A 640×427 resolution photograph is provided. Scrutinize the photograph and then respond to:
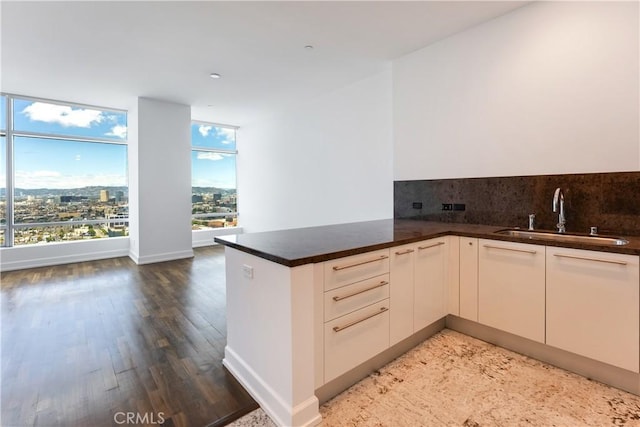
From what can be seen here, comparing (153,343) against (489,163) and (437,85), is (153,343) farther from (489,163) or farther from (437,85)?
(437,85)

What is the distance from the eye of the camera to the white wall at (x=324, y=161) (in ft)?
13.1

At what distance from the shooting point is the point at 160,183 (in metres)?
5.32

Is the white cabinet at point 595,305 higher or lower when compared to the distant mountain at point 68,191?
lower

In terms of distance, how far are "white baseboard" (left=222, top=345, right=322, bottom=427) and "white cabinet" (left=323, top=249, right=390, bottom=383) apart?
0.57ft

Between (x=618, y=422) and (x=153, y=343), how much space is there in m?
3.01

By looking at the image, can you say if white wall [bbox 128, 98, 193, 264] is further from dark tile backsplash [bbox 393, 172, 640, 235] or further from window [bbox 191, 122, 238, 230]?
dark tile backsplash [bbox 393, 172, 640, 235]

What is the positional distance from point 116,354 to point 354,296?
187cm

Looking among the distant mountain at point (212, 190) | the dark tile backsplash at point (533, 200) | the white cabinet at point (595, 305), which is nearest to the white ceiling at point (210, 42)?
the dark tile backsplash at point (533, 200)

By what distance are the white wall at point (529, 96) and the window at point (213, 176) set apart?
5055 mm

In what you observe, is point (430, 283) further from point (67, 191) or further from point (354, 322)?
point (67, 191)

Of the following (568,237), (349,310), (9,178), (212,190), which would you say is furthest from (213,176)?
(568,237)

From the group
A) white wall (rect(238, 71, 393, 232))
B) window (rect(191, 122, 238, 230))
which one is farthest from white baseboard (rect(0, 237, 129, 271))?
white wall (rect(238, 71, 393, 232))

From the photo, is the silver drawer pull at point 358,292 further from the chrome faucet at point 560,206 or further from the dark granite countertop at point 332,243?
the chrome faucet at point 560,206

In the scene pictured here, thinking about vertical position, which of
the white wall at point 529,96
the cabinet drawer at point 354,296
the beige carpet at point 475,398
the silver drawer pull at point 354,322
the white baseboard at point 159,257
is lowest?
the beige carpet at point 475,398
